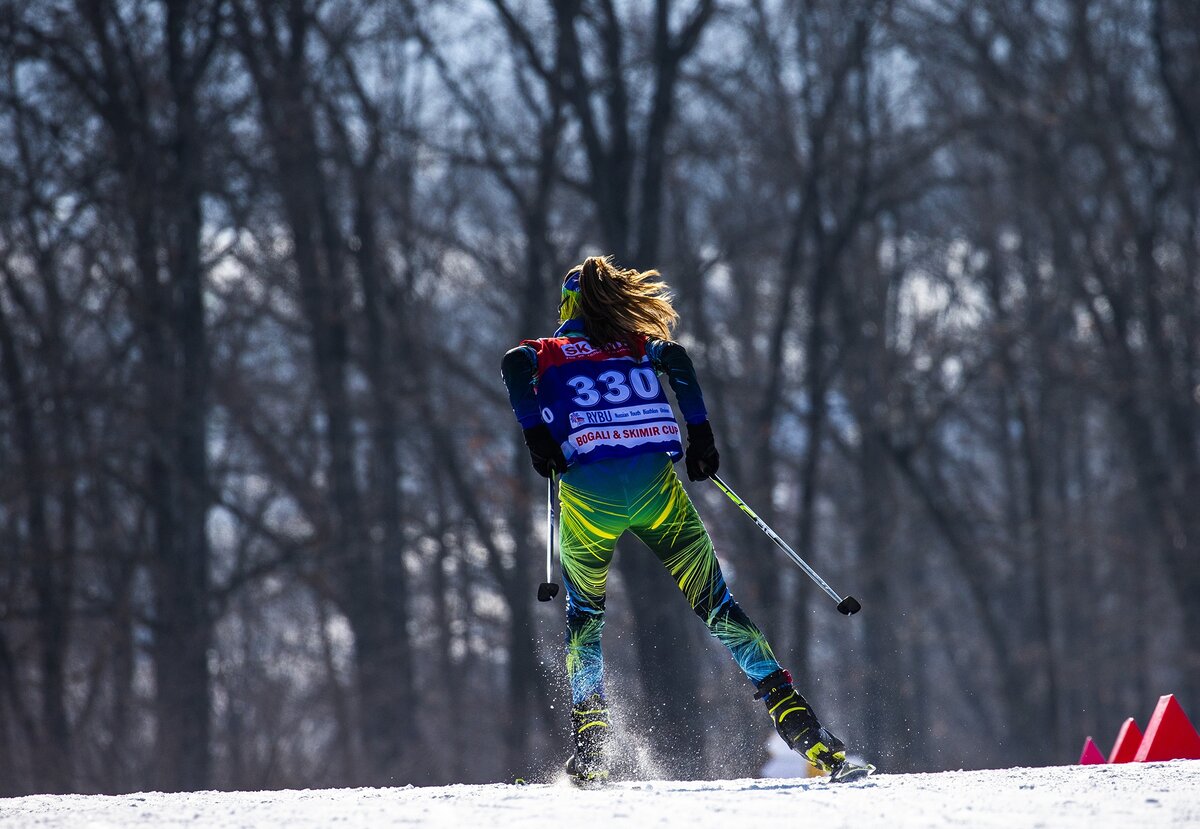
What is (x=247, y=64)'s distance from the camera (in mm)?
18469

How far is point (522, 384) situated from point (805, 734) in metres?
1.56

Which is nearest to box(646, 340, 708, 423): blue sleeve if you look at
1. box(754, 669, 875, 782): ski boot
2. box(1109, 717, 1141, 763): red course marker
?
box(754, 669, 875, 782): ski boot

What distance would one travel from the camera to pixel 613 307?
231 inches

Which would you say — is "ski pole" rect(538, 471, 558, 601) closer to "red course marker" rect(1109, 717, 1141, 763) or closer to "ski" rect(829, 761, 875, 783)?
"ski" rect(829, 761, 875, 783)

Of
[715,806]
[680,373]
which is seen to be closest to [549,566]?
[680,373]

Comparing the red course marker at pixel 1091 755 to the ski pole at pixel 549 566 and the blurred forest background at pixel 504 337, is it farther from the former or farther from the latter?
the blurred forest background at pixel 504 337

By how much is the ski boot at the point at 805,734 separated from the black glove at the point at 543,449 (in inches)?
42.1

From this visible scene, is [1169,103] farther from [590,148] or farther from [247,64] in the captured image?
[247,64]

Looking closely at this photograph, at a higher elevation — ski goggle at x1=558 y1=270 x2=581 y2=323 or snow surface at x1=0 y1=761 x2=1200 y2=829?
ski goggle at x1=558 y1=270 x2=581 y2=323

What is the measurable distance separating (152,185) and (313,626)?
10600 mm

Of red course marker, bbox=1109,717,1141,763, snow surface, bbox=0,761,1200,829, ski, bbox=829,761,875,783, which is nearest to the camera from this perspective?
snow surface, bbox=0,761,1200,829

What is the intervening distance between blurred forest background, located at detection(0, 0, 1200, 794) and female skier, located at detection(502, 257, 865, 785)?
8.80m

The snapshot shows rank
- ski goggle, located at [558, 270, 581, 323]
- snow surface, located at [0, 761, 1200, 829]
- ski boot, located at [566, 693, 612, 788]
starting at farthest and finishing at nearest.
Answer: ski goggle, located at [558, 270, 581, 323], ski boot, located at [566, 693, 612, 788], snow surface, located at [0, 761, 1200, 829]

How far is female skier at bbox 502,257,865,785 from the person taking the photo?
5676 millimetres
